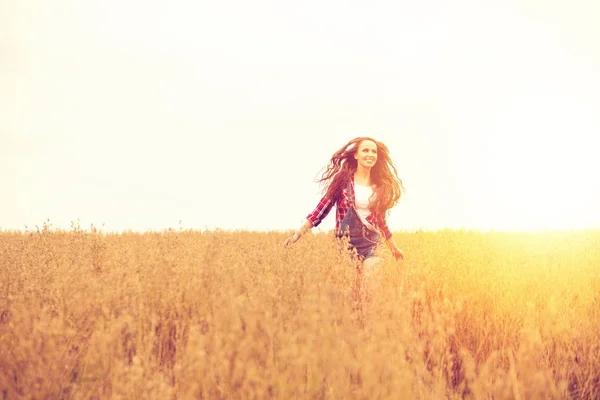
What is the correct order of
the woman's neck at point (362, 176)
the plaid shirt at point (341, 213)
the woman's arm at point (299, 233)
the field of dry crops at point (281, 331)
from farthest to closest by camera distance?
the woman's neck at point (362, 176) < the plaid shirt at point (341, 213) < the woman's arm at point (299, 233) < the field of dry crops at point (281, 331)

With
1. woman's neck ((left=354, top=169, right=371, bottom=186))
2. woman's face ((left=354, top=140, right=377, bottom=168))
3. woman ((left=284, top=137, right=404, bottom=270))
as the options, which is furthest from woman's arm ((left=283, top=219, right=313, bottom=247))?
woman's face ((left=354, top=140, right=377, bottom=168))

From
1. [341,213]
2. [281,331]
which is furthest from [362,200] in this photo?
[281,331]

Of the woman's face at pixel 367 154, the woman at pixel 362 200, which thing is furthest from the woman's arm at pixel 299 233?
the woman's face at pixel 367 154

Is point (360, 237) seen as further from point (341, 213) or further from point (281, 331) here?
point (281, 331)

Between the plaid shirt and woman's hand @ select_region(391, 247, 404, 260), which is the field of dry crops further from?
the plaid shirt

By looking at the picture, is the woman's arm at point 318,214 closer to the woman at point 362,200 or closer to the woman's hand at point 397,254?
the woman at point 362,200

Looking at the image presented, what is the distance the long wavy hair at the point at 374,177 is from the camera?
546 cm

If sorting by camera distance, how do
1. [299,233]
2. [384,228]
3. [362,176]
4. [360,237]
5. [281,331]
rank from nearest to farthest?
1. [281,331]
2. [299,233]
3. [360,237]
4. [384,228]
5. [362,176]

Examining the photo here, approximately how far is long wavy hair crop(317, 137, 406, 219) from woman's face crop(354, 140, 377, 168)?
0.12 m

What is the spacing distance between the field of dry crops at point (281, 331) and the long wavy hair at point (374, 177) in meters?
0.80

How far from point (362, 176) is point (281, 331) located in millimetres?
3539

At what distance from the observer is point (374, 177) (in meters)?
5.80

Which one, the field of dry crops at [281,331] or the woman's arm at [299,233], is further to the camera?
the woman's arm at [299,233]

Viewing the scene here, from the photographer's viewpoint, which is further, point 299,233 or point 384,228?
point 384,228
